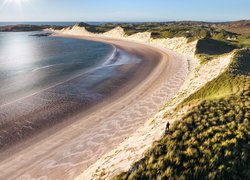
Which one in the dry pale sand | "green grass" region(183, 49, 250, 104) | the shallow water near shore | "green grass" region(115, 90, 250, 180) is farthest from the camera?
the shallow water near shore

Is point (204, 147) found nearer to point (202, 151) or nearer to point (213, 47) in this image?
point (202, 151)

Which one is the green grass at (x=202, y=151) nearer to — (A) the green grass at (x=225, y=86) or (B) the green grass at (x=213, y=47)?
(A) the green grass at (x=225, y=86)

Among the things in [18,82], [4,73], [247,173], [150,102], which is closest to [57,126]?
[150,102]

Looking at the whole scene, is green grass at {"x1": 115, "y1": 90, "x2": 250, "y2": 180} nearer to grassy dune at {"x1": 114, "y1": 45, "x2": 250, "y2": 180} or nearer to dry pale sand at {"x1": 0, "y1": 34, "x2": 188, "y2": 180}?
grassy dune at {"x1": 114, "y1": 45, "x2": 250, "y2": 180}

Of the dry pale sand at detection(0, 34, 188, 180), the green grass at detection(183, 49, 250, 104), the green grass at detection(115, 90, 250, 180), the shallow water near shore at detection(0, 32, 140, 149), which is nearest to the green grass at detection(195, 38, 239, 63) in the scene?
the shallow water near shore at detection(0, 32, 140, 149)

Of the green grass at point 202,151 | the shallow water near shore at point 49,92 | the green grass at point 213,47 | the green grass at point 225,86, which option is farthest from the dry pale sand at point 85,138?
the green grass at point 213,47

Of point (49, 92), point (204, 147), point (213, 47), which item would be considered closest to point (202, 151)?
point (204, 147)
